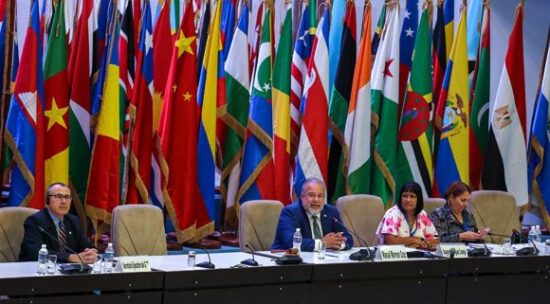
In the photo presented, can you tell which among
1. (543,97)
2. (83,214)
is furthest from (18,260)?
(543,97)

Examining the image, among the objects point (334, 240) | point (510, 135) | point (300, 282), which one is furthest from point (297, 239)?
point (510, 135)

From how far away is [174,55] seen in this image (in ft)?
25.2

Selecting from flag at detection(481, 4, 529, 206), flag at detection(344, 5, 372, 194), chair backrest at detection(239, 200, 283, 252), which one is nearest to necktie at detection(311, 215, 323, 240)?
chair backrest at detection(239, 200, 283, 252)

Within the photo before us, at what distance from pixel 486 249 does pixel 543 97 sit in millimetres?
3281

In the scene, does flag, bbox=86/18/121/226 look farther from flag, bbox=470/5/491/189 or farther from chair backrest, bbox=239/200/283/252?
flag, bbox=470/5/491/189

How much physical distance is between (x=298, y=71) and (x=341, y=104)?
0.49m

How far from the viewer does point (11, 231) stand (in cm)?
542

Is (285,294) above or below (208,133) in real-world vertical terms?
below

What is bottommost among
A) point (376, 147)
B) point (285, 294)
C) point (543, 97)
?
point (285, 294)

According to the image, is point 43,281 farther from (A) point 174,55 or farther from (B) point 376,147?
(B) point 376,147

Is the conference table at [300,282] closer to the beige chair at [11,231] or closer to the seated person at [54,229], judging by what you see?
the seated person at [54,229]

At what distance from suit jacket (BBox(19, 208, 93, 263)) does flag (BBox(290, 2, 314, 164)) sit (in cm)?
315

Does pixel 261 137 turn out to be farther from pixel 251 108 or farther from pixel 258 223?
pixel 258 223

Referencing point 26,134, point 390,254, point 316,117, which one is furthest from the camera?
point 316,117
